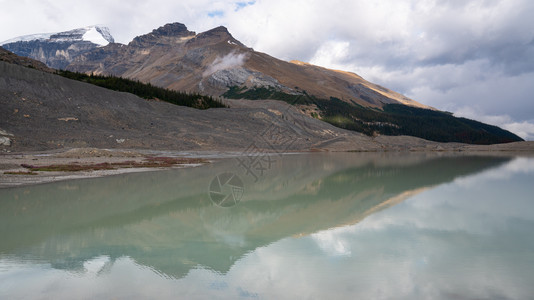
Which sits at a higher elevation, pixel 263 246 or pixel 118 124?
pixel 118 124

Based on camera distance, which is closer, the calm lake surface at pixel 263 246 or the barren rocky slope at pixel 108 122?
the calm lake surface at pixel 263 246

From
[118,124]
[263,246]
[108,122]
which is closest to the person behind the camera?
[263,246]

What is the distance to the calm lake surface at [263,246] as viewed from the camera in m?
7.58

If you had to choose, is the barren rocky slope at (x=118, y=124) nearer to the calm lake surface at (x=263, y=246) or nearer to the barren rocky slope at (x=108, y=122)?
the barren rocky slope at (x=108, y=122)

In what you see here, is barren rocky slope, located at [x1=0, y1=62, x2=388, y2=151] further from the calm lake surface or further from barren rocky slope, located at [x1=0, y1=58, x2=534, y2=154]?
the calm lake surface

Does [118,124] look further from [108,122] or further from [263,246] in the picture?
[263,246]

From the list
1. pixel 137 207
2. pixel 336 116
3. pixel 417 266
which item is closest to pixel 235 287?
pixel 417 266

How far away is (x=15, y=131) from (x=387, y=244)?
64.8 meters

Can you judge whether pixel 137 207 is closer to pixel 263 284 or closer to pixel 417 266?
pixel 263 284

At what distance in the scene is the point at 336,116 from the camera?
186 metres

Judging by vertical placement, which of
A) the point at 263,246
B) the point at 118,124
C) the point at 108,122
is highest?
the point at 108,122

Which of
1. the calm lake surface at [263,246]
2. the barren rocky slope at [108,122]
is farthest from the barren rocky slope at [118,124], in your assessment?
the calm lake surface at [263,246]

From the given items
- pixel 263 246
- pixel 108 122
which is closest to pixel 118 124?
pixel 108 122

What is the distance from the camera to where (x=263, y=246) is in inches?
428
